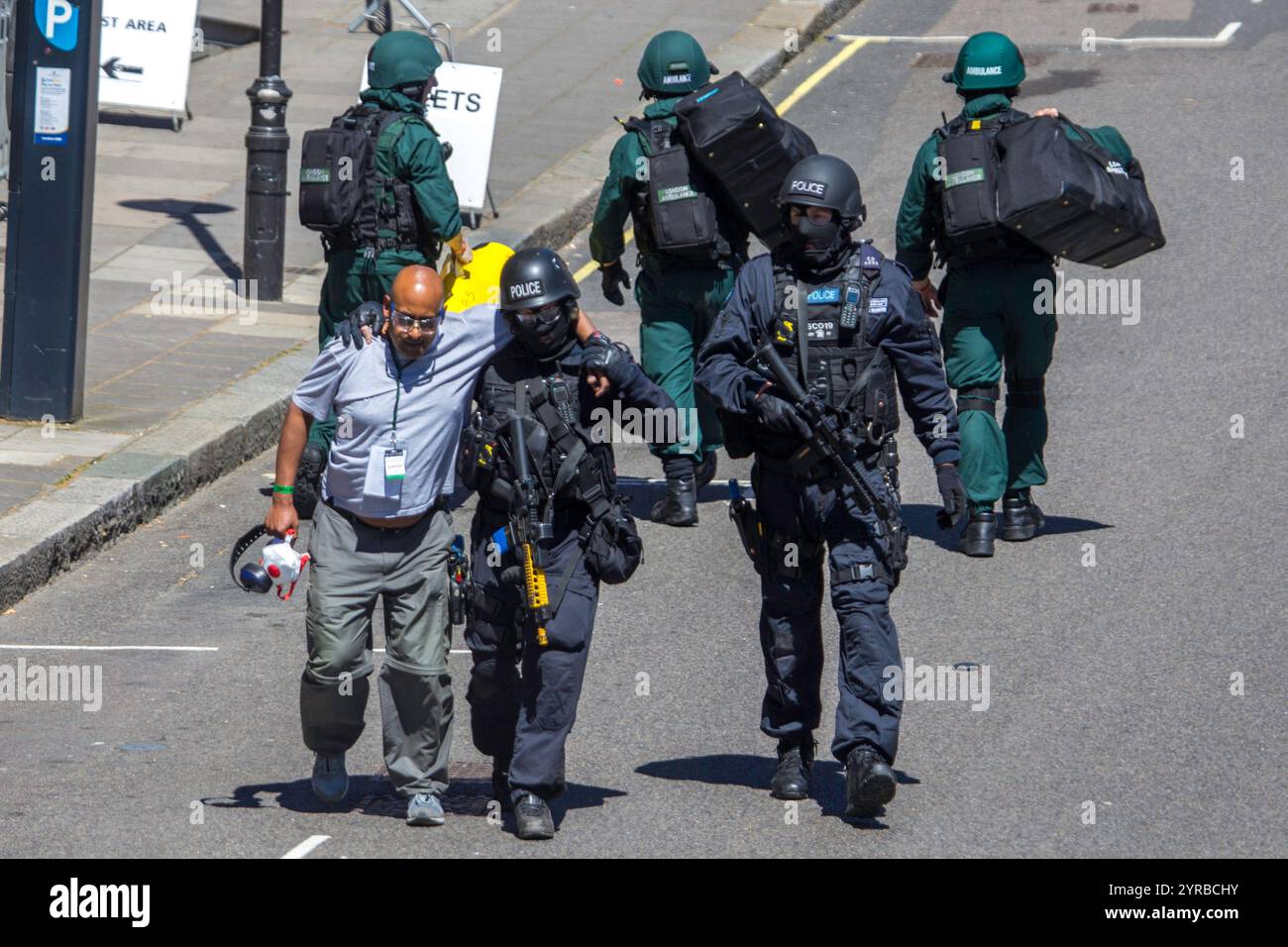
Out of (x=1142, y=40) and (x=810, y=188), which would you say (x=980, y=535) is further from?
(x=1142, y=40)

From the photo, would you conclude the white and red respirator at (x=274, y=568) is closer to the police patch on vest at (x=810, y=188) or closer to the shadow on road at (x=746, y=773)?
the shadow on road at (x=746, y=773)

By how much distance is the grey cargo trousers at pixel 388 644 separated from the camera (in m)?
6.34

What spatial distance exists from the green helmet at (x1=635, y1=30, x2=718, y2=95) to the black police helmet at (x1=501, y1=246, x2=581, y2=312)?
395cm

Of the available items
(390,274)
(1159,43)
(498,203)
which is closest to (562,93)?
(498,203)

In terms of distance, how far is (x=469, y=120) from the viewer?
14320mm

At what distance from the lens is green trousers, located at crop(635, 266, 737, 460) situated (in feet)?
32.9

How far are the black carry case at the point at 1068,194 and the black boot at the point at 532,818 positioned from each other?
401 centimetres

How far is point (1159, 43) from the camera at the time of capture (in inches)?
740

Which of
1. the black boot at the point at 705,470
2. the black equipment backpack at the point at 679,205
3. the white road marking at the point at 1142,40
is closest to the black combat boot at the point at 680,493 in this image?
the black boot at the point at 705,470

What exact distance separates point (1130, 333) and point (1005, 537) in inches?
134

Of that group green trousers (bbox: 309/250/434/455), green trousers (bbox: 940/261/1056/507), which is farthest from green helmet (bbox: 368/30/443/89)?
green trousers (bbox: 940/261/1056/507)

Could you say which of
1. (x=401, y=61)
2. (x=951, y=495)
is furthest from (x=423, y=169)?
(x=951, y=495)

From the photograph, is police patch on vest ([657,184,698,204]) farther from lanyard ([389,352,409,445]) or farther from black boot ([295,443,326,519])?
lanyard ([389,352,409,445])

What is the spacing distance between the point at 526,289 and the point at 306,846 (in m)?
1.78
